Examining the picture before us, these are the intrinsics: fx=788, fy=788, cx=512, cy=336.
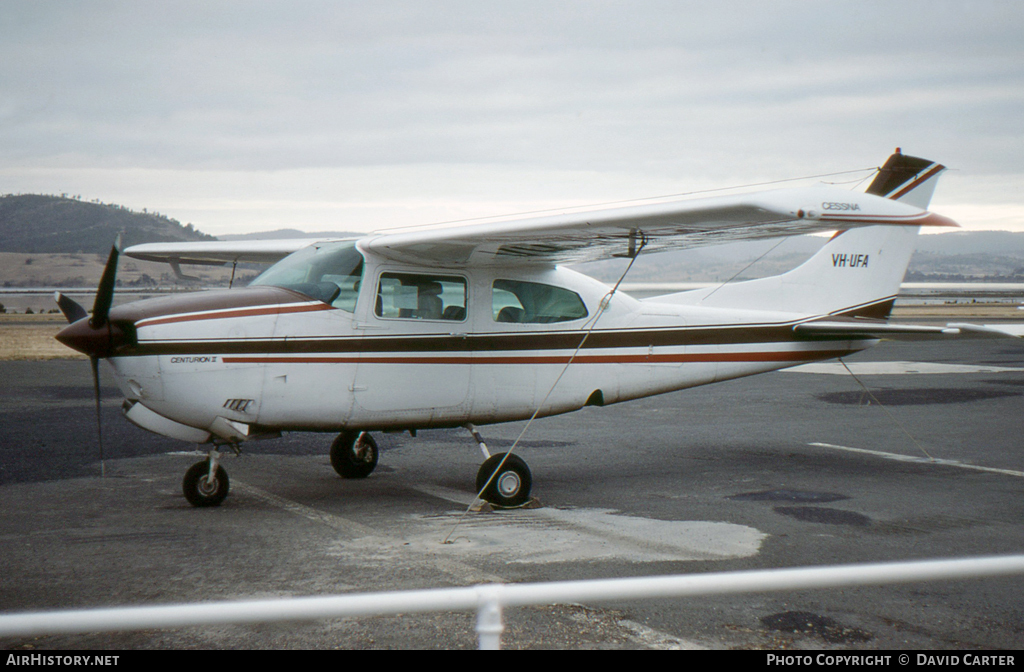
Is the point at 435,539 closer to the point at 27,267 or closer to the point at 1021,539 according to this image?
the point at 1021,539

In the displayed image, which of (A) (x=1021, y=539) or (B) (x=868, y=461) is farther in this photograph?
(B) (x=868, y=461)

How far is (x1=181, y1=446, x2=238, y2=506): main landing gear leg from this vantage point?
680cm

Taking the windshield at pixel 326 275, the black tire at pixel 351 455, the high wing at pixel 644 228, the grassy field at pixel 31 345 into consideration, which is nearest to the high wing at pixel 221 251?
the high wing at pixel 644 228

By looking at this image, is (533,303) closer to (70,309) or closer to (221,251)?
(221,251)

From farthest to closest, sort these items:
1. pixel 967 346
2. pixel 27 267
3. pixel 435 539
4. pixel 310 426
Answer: pixel 27 267 < pixel 967 346 < pixel 310 426 < pixel 435 539

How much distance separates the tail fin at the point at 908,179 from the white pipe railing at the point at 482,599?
7.89 meters

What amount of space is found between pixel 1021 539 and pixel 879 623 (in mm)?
2512

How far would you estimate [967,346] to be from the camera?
27469mm

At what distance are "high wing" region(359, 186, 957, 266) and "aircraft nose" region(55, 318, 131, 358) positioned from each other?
214cm

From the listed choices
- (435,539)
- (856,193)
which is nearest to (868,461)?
(856,193)

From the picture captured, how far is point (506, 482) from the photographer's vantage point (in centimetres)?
702

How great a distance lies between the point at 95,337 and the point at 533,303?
386cm

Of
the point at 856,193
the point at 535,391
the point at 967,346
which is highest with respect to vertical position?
the point at 856,193

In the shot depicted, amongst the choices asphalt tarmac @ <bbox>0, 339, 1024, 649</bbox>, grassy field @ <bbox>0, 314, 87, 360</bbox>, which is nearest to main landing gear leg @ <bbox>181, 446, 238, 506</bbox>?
asphalt tarmac @ <bbox>0, 339, 1024, 649</bbox>
